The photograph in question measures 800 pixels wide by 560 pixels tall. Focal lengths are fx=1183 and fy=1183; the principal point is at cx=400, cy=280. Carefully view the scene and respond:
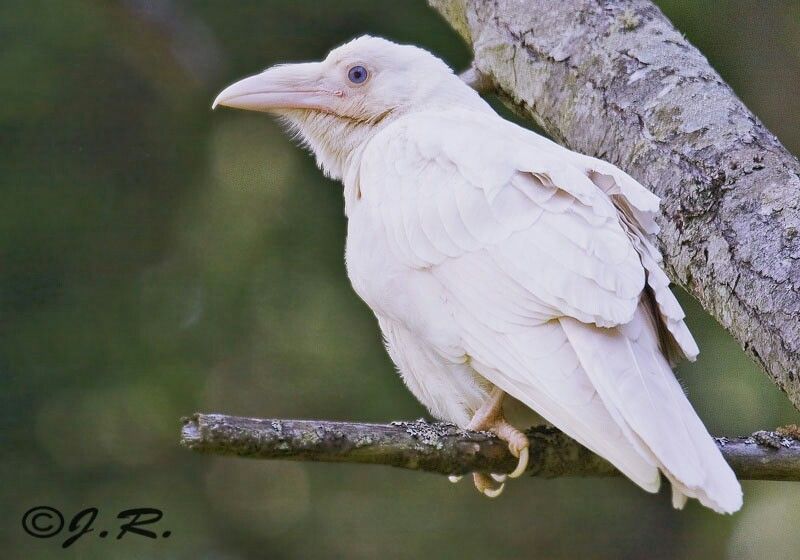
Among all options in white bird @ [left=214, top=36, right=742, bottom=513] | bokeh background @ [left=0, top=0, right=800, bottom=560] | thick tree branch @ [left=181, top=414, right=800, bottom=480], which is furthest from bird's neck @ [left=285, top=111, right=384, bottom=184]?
bokeh background @ [left=0, top=0, right=800, bottom=560]

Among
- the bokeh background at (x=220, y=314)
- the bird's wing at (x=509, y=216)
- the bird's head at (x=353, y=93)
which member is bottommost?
the bokeh background at (x=220, y=314)

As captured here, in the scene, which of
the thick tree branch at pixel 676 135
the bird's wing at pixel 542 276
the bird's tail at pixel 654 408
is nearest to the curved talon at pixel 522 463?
the bird's wing at pixel 542 276

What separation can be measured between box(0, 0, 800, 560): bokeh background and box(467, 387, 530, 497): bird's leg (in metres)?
2.76

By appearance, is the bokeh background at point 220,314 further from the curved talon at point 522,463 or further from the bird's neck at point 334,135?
the curved talon at point 522,463

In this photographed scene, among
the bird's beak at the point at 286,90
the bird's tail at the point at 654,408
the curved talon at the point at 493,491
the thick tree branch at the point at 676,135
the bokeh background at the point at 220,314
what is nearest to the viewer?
the bird's tail at the point at 654,408

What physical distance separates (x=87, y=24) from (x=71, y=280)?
4.33ft

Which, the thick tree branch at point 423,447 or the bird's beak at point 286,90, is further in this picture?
the bird's beak at point 286,90

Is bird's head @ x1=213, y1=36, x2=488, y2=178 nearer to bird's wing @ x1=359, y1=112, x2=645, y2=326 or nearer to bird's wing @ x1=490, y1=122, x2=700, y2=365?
bird's wing @ x1=359, y1=112, x2=645, y2=326

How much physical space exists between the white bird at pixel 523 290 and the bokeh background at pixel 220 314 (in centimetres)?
230

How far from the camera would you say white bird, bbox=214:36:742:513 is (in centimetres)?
229

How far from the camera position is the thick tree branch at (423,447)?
2.03 metres

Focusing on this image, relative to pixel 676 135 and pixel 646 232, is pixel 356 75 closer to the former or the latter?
pixel 676 135

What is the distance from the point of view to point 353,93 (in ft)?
11.8

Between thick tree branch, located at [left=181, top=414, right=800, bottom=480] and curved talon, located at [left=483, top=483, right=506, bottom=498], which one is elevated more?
thick tree branch, located at [left=181, top=414, right=800, bottom=480]
